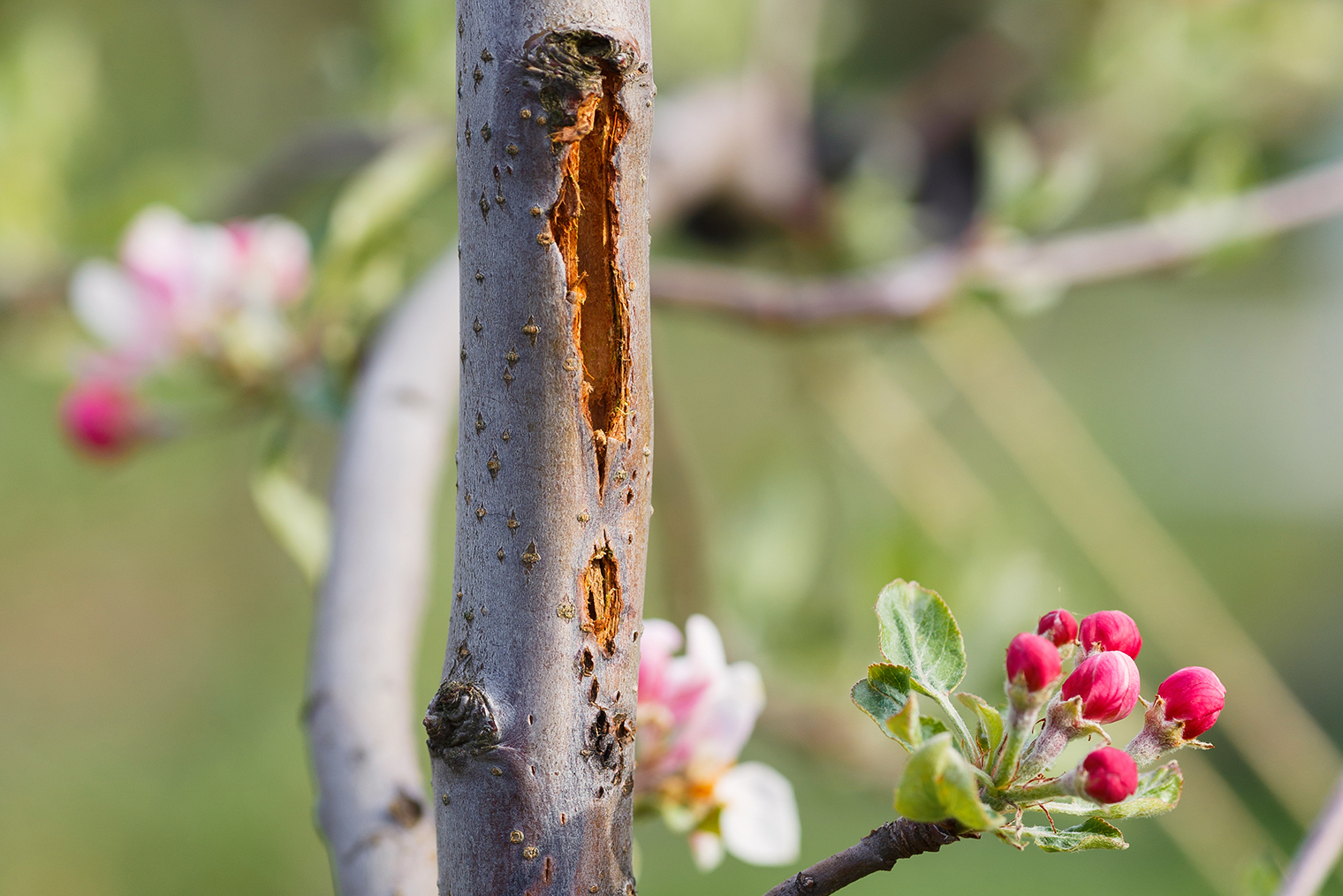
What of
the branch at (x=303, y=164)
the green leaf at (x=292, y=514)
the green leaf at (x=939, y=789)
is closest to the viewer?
the green leaf at (x=939, y=789)

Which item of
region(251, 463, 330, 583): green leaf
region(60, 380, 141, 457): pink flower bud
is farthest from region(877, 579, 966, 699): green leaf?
region(60, 380, 141, 457): pink flower bud

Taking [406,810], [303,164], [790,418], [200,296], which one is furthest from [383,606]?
[790,418]

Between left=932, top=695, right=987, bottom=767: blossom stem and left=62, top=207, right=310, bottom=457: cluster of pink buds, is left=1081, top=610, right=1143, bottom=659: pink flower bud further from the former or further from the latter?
left=62, top=207, right=310, bottom=457: cluster of pink buds

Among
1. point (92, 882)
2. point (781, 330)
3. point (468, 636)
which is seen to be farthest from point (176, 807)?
point (468, 636)

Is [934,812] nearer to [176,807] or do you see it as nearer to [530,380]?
[530,380]

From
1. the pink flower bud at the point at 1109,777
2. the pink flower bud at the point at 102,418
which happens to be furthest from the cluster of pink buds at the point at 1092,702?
the pink flower bud at the point at 102,418

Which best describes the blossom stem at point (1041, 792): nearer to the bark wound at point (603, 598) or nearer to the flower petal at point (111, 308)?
the bark wound at point (603, 598)
